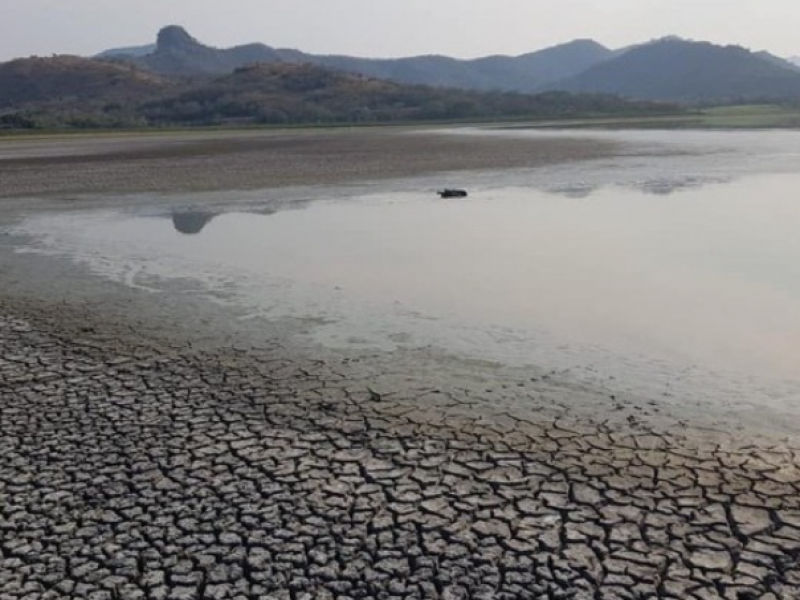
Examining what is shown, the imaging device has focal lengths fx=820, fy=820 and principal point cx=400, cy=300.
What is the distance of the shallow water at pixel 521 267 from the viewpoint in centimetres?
1062

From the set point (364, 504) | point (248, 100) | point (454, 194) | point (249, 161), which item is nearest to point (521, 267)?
point (364, 504)

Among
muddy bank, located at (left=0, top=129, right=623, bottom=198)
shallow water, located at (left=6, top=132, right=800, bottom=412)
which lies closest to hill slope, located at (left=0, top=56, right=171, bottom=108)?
muddy bank, located at (left=0, top=129, right=623, bottom=198)

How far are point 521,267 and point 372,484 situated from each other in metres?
9.56

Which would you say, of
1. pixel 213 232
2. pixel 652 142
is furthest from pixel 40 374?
pixel 652 142

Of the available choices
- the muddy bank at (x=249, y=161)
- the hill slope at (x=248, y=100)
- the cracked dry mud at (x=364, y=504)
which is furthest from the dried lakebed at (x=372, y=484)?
the hill slope at (x=248, y=100)

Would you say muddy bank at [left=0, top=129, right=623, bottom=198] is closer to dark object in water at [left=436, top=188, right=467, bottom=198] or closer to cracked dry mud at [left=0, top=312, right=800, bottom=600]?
dark object in water at [left=436, top=188, right=467, bottom=198]

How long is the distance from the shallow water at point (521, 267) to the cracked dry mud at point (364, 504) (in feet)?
7.44

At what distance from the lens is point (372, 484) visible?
692cm

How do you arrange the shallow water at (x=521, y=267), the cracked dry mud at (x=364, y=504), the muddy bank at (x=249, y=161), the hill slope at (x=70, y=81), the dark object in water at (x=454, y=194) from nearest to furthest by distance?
the cracked dry mud at (x=364, y=504), the shallow water at (x=521, y=267), the dark object in water at (x=454, y=194), the muddy bank at (x=249, y=161), the hill slope at (x=70, y=81)

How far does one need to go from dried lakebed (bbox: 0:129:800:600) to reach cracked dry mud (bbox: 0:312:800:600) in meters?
0.02

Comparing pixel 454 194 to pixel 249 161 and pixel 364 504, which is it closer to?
pixel 249 161

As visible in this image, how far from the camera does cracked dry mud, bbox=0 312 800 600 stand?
555cm

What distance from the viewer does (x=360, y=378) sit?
382 inches

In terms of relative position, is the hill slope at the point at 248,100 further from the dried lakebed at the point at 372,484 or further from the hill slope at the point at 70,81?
the dried lakebed at the point at 372,484
